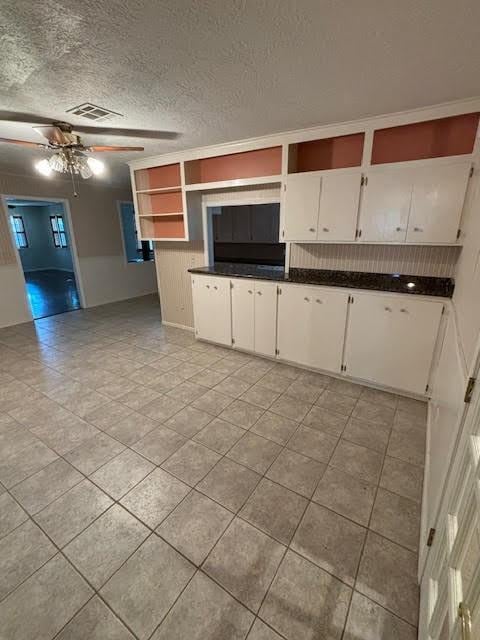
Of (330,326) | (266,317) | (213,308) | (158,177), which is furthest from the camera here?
(158,177)

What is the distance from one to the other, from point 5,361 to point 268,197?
3722 millimetres

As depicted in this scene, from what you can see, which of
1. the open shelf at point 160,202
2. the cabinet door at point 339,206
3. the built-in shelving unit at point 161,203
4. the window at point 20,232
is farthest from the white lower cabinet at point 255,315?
the window at point 20,232

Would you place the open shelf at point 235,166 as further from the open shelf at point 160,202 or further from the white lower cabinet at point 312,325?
the white lower cabinet at point 312,325

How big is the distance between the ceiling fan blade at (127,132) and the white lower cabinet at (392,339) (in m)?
2.43

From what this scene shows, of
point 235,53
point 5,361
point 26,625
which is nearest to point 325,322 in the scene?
point 235,53

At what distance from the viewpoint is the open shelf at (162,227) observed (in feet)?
13.4

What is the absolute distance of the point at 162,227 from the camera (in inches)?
168

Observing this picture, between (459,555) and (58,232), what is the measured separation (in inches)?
429

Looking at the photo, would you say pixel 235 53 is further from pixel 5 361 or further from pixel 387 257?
pixel 5 361

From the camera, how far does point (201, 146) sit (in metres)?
3.32

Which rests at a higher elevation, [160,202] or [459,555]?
[160,202]

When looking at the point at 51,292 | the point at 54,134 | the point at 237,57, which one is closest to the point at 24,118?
the point at 54,134

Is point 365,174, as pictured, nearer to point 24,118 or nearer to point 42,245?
point 24,118

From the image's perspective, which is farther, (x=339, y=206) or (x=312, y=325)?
(x=312, y=325)
